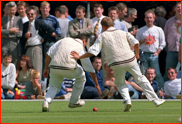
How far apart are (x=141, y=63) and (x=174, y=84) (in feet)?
3.90

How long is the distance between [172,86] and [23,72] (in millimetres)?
4779

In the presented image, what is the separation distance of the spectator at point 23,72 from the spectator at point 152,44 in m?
3.61

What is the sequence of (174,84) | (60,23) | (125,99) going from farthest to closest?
(60,23), (174,84), (125,99)

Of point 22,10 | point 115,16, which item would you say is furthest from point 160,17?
point 22,10

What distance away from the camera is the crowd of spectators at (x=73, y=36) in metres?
12.4

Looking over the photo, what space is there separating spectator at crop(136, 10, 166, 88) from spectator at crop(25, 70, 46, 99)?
3.30 metres

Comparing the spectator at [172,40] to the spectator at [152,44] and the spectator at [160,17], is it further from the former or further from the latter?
the spectator at [160,17]

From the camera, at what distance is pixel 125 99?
303 inches

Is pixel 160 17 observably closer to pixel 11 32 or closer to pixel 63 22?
pixel 63 22

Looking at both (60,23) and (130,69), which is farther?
(60,23)

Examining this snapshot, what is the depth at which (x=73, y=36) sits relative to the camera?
489 inches

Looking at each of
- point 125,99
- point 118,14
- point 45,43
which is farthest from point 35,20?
point 125,99

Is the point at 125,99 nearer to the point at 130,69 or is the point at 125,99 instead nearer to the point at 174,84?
the point at 130,69

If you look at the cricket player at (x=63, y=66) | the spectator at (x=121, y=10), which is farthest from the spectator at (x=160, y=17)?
the cricket player at (x=63, y=66)
